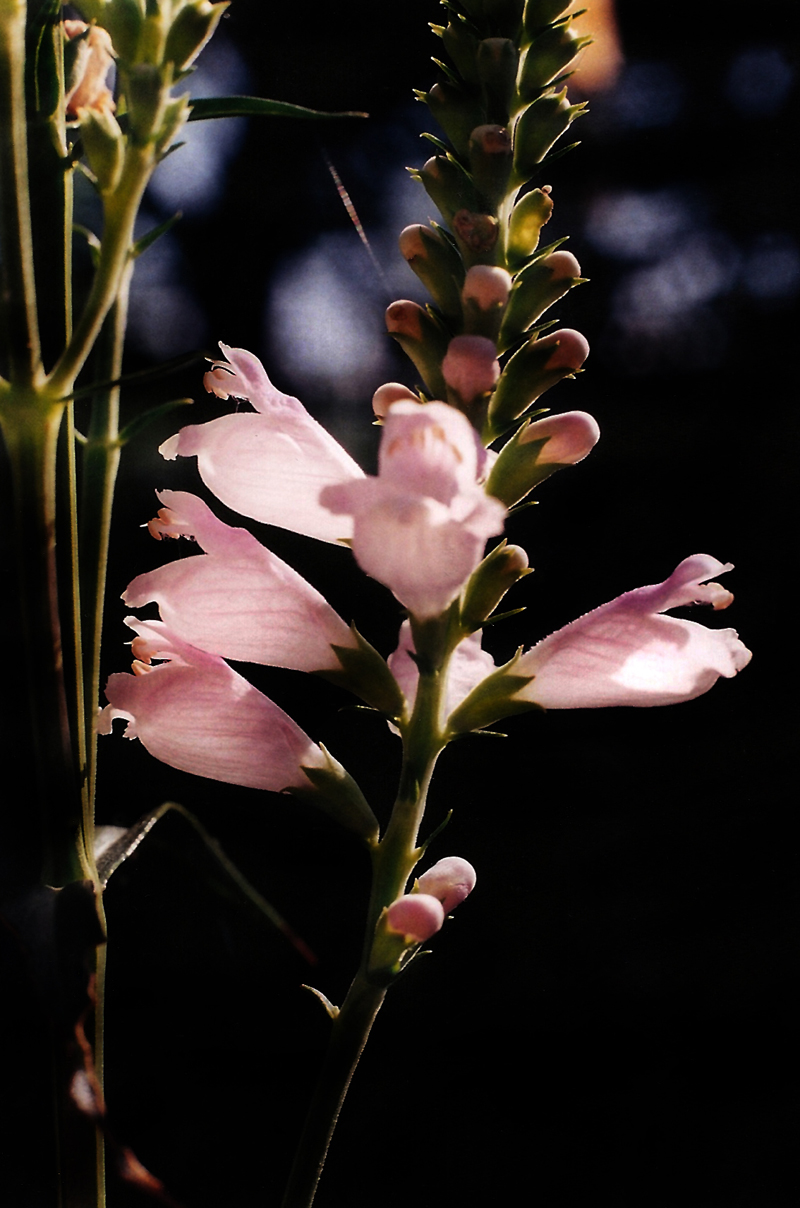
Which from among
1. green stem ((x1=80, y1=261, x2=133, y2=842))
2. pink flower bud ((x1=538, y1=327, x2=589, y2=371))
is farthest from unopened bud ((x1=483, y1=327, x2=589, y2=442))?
green stem ((x1=80, y1=261, x2=133, y2=842))

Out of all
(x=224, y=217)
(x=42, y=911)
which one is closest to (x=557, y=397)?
(x=224, y=217)

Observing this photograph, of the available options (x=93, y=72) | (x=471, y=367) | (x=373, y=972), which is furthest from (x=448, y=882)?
(x=93, y=72)

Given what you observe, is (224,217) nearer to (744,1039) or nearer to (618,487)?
(618,487)

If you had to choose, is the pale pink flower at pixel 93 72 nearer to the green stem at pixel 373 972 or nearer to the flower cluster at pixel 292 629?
the flower cluster at pixel 292 629

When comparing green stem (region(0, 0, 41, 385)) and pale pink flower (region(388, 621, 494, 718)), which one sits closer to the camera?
green stem (region(0, 0, 41, 385))

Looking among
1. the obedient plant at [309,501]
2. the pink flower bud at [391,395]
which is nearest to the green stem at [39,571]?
the obedient plant at [309,501]

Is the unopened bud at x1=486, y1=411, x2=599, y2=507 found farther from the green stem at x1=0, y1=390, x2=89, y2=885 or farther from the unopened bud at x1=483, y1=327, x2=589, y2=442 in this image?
the green stem at x1=0, y1=390, x2=89, y2=885
